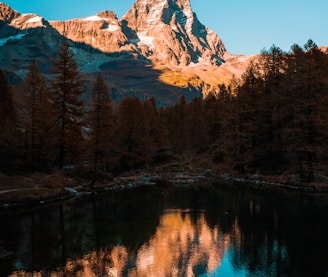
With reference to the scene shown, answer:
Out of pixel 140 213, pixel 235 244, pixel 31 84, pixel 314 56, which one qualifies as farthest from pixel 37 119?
pixel 314 56

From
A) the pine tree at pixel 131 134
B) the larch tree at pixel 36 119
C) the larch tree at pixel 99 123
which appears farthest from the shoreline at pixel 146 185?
the larch tree at pixel 36 119

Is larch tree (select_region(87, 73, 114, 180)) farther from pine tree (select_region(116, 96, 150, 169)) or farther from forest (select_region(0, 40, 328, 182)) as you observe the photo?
pine tree (select_region(116, 96, 150, 169))

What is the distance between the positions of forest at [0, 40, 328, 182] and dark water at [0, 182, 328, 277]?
491 inches

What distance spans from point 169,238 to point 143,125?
47377 mm

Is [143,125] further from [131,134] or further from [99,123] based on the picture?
[99,123]

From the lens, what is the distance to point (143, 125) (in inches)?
2827

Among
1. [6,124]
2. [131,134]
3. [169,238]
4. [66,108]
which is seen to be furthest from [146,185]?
[169,238]

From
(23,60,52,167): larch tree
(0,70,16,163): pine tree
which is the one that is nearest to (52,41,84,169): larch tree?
(23,60,52,167): larch tree

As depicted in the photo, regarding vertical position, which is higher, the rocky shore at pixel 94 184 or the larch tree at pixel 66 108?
the larch tree at pixel 66 108

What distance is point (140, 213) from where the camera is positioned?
1361 inches

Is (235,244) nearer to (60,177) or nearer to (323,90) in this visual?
(60,177)

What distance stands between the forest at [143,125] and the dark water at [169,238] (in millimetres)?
12473

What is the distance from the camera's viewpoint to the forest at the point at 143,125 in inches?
1972

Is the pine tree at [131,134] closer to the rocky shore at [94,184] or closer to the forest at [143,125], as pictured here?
the forest at [143,125]
